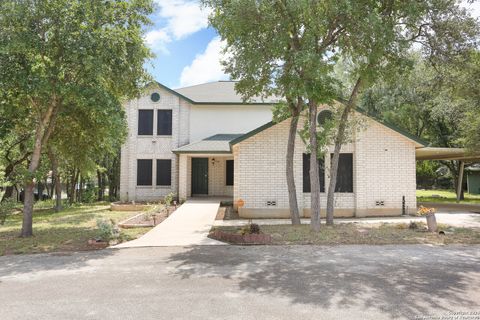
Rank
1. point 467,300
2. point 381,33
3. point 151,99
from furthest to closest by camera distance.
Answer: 1. point 151,99
2. point 381,33
3. point 467,300

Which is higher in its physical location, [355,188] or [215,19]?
[215,19]

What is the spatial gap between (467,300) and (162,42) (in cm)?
1236

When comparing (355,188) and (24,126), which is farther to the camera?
(355,188)

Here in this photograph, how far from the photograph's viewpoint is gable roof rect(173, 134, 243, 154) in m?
18.5

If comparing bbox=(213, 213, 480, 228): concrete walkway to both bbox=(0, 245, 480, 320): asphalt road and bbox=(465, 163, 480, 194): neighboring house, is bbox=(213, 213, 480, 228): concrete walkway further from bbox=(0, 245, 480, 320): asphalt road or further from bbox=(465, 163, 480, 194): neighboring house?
bbox=(465, 163, 480, 194): neighboring house

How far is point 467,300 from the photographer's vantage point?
5.21 meters

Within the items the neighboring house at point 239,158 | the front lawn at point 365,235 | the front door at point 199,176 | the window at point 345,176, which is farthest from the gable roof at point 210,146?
the front lawn at point 365,235

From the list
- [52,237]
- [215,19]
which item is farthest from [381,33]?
[52,237]

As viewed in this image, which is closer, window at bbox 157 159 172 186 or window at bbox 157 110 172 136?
window at bbox 157 159 172 186

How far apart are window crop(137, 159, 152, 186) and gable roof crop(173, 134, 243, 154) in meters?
3.05

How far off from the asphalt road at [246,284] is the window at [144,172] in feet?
41.2

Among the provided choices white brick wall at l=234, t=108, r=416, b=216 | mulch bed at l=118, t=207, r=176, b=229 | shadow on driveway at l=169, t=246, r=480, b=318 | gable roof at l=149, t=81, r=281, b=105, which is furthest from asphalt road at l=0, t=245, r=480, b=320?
gable roof at l=149, t=81, r=281, b=105

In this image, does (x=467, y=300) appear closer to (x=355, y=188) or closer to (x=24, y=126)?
(x=355, y=188)

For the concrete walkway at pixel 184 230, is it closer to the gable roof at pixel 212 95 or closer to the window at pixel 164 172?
the window at pixel 164 172
